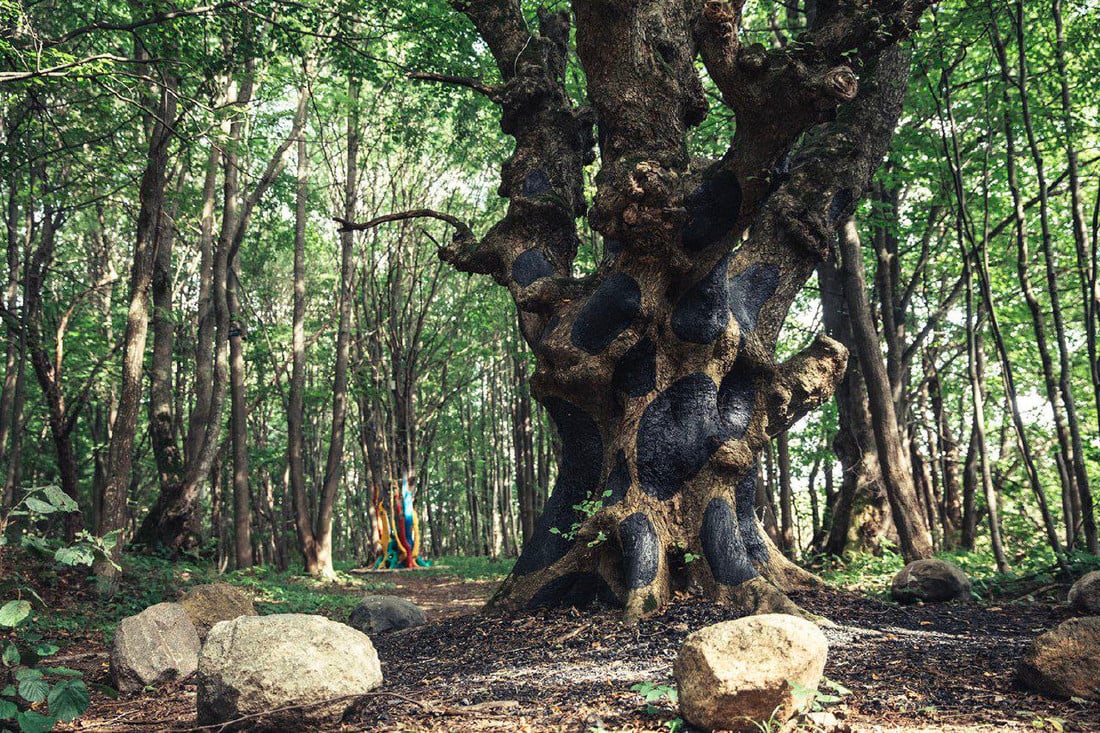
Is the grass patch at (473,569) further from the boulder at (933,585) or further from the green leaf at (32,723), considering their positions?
the green leaf at (32,723)

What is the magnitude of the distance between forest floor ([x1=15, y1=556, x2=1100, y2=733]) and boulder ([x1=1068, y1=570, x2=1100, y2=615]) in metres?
0.23

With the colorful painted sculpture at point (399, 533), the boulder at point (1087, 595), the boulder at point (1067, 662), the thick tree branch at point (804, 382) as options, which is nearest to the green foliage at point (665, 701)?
the boulder at point (1067, 662)

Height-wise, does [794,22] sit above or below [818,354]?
above

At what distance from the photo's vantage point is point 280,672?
10.9 ft

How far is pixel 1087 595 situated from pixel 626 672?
11.5 feet

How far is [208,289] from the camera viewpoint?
45.2 ft

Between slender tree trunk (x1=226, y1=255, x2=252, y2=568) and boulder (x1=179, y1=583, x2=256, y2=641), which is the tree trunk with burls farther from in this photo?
slender tree trunk (x1=226, y1=255, x2=252, y2=568)

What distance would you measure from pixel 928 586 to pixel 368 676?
5.12 metres

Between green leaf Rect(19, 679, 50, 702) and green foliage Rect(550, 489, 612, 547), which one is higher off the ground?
green foliage Rect(550, 489, 612, 547)

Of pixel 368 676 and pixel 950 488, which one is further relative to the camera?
pixel 950 488

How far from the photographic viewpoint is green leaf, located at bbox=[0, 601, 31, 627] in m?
2.68

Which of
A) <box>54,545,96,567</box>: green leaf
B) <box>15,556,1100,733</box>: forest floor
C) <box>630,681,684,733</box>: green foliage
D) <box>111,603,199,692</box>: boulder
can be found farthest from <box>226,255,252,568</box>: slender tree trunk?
<box>630,681,684,733</box>: green foliage

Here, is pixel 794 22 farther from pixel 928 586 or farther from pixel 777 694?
pixel 777 694

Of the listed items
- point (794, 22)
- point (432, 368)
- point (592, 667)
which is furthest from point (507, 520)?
point (592, 667)
